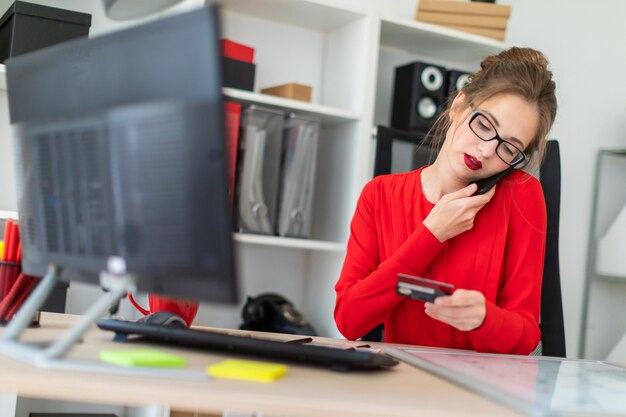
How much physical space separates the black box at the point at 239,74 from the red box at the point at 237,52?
2 cm

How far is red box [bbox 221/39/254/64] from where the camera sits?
2406 millimetres

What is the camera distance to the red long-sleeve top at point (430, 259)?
4.77ft

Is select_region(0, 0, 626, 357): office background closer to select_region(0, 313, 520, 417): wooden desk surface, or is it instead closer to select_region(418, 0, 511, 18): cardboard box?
select_region(418, 0, 511, 18): cardboard box

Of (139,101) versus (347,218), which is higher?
(139,101)

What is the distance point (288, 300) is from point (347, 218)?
1.33 feet

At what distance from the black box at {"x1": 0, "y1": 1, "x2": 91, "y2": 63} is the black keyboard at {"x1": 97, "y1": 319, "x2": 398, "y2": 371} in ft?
4.77

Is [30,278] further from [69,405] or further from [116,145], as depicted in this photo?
[69,405]

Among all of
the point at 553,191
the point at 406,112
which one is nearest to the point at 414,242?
the point at 553,191

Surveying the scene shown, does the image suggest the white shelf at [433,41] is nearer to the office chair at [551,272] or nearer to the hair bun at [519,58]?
the office chair at [551,272]

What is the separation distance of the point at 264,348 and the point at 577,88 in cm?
269

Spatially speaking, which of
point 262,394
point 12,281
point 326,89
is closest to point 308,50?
point 326,89

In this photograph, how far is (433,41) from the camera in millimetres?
2863

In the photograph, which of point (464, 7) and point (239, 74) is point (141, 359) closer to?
point (239, 74)

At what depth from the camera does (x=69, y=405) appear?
97.0 inches
